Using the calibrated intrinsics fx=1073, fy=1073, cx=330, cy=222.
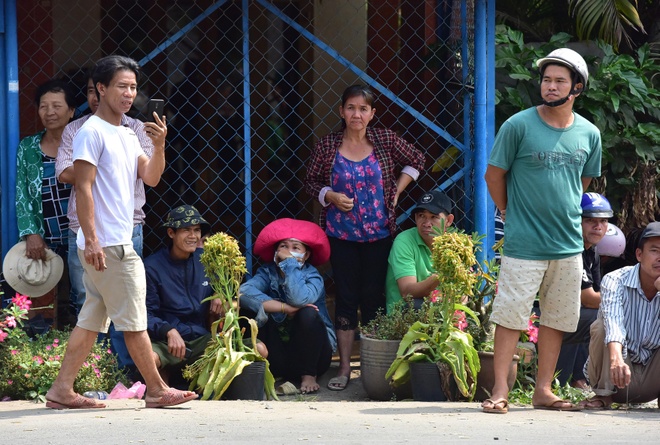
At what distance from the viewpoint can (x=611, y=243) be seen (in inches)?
259

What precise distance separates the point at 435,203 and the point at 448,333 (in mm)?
941

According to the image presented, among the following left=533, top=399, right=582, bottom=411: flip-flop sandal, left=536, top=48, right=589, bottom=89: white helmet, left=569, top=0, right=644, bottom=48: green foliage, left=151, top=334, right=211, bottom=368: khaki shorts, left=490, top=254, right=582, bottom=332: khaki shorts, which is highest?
left=569, top=0, right=644, bottom=48: green foliage

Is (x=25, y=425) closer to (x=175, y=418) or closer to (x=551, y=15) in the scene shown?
(x=175, y=418)

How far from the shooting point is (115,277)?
5012mm

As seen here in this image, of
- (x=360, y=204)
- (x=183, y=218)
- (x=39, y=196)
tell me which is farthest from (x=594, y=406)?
(x=39, y=196)

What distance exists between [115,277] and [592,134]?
2.41m

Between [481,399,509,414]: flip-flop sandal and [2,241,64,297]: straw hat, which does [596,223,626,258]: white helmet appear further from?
[2,241,64,297]: straw hat

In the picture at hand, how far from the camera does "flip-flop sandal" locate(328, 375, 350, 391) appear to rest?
20.6 feet

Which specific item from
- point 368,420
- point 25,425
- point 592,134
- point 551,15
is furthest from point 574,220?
point 551,15

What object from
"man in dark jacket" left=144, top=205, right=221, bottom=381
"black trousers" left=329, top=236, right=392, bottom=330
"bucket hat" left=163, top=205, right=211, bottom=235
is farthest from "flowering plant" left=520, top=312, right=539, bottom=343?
"bucket hat" left=163, top=205, right=211, bottom=235

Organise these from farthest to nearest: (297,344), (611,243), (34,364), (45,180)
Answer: (611,243)
(297,344)
(45,180)
(34,364)

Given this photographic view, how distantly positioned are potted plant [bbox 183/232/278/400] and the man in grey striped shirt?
5.71 ft

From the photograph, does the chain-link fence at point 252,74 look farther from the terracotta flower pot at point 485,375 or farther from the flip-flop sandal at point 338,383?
the terracotta flower pot at point 485,375

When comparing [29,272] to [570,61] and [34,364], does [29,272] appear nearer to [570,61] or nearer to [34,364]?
[34,364]
